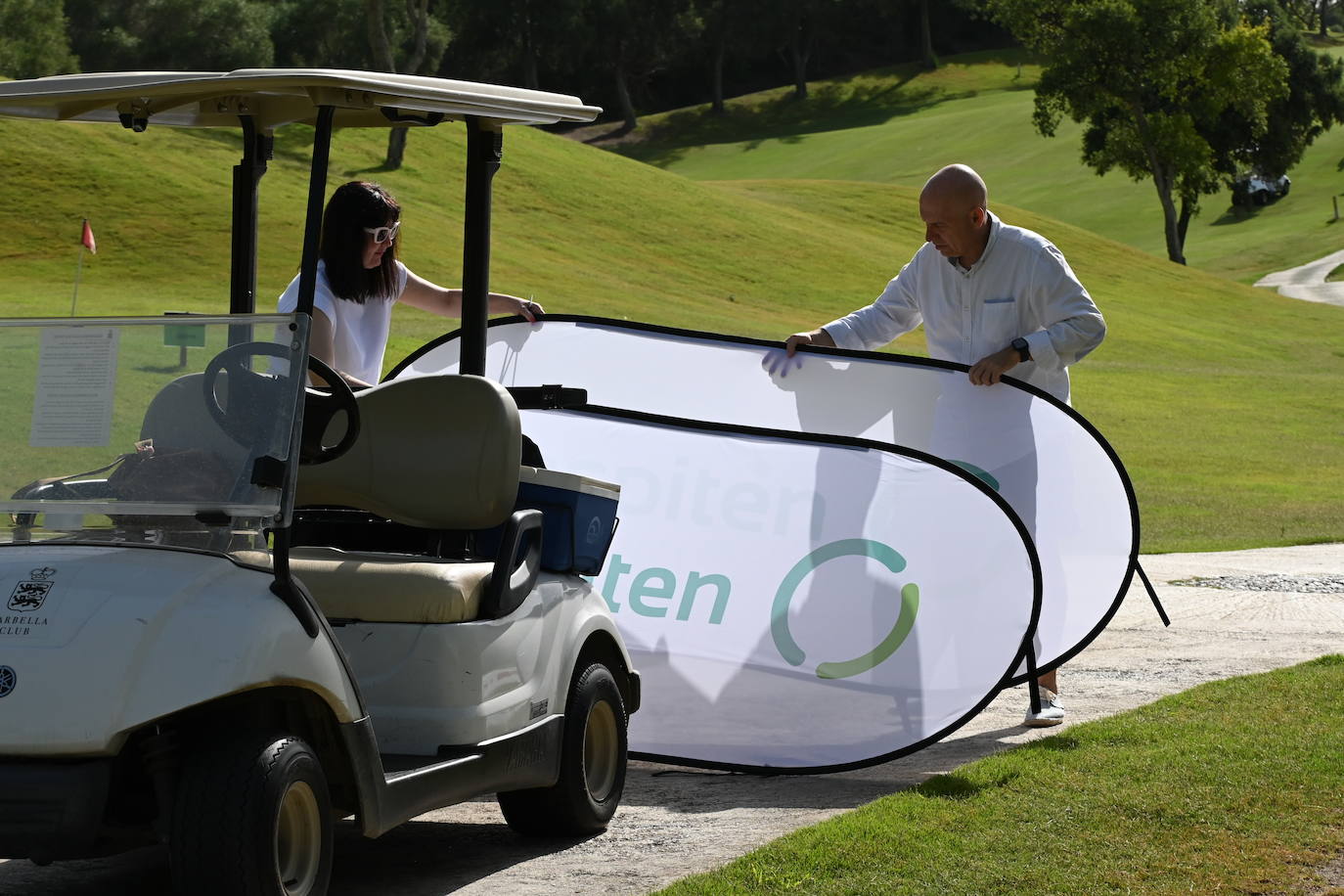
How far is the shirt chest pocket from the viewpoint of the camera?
645cm

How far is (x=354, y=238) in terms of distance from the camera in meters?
5.55

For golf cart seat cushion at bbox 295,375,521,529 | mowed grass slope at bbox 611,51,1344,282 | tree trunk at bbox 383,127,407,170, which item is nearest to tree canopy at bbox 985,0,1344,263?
mowed grass slope at bbox 611,51,1344,282

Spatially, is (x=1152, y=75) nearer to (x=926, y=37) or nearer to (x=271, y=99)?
(x=926, y=37)

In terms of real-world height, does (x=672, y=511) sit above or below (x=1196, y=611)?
above

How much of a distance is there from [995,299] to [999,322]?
0.09 m

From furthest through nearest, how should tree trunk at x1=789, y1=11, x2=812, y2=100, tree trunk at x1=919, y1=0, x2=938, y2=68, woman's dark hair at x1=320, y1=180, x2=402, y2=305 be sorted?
1. tree trunk at x1=919, y1=0, x2=938, y2=68
2. tree trunk at x1=789, y1=11, x2=812, y2=100
3. woman's dark hair at x1=320, y1=180, x2=402, y2=305

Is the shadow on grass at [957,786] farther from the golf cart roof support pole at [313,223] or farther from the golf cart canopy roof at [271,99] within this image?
the golf cart roof support pole at [313,223]

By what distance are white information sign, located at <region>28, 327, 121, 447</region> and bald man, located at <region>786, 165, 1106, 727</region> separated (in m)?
2.97

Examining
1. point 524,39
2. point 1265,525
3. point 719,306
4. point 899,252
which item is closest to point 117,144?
point 719,306

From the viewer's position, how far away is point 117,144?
120ft

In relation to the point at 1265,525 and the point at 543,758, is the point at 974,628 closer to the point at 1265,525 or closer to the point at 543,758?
the point at 543,758

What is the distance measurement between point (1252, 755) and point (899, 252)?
144ft

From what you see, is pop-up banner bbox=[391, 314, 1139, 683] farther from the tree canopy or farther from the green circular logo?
the tree canopy

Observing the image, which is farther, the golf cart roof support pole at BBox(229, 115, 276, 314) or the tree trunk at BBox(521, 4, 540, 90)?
the tree trunk at BBox(521, 4, 540, 90)
